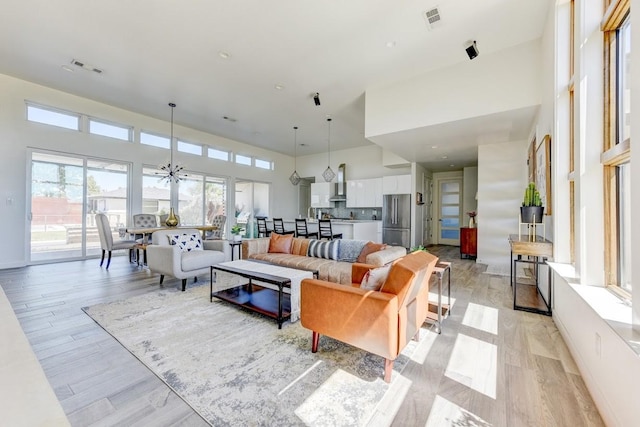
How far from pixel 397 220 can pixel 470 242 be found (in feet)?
6.60

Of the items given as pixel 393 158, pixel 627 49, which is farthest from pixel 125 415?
pixel 393 158

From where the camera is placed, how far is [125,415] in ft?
4.97

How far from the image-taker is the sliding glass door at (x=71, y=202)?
555 cm

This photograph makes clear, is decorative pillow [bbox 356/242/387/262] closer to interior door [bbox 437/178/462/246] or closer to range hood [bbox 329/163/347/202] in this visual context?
range hood [bbox 329/163/347/202]

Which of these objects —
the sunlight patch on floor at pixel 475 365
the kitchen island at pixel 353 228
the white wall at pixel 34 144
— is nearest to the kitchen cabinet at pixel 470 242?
the kitchen island at pixel 353 228

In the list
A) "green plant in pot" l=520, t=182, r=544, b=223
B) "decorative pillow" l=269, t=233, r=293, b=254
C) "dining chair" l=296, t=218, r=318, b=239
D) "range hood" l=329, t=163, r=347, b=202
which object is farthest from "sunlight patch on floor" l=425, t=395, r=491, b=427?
"range hood" l=329, t=163, r=347, b=202

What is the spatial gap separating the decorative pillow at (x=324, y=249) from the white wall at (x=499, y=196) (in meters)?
3.68

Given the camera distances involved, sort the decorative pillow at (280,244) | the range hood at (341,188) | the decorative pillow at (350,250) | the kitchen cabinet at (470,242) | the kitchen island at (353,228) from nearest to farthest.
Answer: the decorative pillow at (350,250) < the decorative pillow at (280,244) < the kitchen cabinet at (470,242) < the kitchen island at (353,228) < the range hood at (341,188)

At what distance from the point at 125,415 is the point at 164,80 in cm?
515

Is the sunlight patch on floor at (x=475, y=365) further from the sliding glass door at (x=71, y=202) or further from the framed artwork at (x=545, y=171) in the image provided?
the sliding glass door at (x=71, y=202)

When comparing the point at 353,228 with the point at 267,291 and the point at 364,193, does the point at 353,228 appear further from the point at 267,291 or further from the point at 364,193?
the point at 267,291

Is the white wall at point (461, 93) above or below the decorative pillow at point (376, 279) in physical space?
above

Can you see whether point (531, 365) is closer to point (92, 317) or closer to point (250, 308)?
point (250, 308)

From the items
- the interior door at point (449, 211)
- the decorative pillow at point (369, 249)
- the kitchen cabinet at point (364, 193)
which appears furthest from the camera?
the interior door at point (449, 211)
